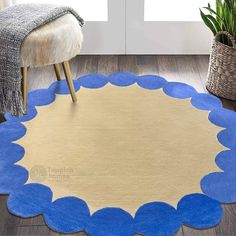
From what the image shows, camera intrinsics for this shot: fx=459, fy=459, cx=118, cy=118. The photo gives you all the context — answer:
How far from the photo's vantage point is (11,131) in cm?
221

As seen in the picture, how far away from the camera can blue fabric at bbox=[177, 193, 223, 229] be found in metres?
1.72

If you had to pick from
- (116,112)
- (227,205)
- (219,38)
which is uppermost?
(219,38)

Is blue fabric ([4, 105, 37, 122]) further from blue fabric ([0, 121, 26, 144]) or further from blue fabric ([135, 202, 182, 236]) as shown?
blue fabric ([135, 202, 182, 236])

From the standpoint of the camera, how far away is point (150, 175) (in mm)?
1946

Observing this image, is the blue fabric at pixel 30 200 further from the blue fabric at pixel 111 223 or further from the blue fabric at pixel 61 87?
the blue fabric at pixel 61 87

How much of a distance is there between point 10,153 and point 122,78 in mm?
895

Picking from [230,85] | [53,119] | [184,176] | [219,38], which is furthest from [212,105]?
[53,119]

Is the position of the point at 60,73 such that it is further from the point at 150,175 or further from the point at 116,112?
the point at 150,175

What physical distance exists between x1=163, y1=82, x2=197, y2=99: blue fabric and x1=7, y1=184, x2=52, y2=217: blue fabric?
982 mm

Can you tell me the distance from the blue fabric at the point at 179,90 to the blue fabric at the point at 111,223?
95cm

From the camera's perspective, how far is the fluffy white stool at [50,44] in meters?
2.07

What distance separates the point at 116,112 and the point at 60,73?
1.72 ft

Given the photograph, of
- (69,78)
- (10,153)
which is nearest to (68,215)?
(10,153)

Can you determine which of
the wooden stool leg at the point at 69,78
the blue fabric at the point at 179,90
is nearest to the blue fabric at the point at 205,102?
the blue fabric at the point at 179,90
